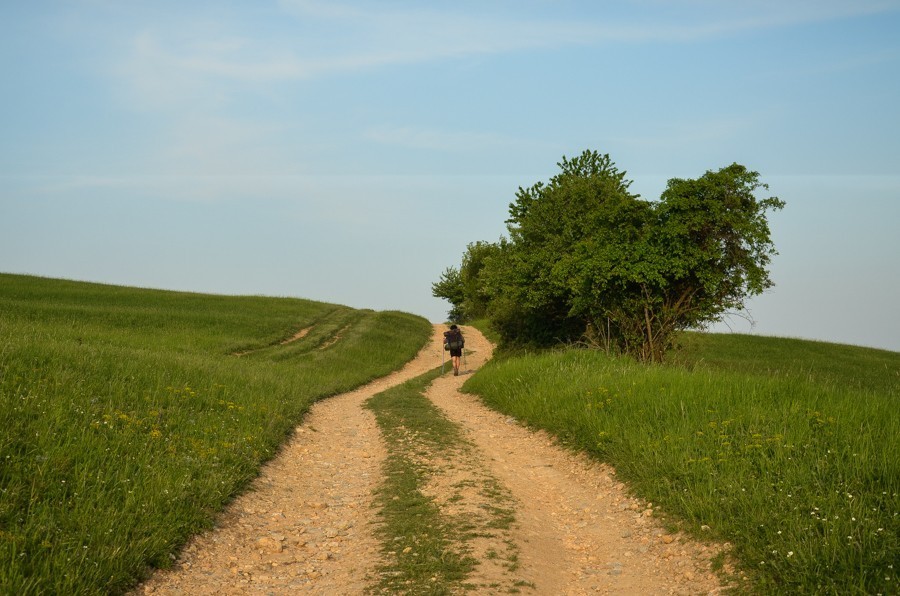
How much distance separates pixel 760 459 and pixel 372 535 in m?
5.82

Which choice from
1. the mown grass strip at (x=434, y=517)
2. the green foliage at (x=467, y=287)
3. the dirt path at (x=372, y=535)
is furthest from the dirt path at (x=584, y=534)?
the green foliage at (x=467, y=287)

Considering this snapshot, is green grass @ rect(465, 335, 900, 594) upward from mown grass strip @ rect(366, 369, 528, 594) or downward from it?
upward

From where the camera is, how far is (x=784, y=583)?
7.00m

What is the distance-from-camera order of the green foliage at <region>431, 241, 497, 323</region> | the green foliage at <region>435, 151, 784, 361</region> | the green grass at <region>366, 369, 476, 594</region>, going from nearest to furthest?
the green grass at <region>366, 369, 476, 594</region>, the green foliage at <region>435, 151, 784, 361</region>, the green foliage at <region>431, 241, 497, 323</region>

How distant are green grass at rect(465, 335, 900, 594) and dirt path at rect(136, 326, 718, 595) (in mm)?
556

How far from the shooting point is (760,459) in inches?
385

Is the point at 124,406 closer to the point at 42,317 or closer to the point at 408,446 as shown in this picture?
the point at 408,446

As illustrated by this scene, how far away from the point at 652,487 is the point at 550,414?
601 cm

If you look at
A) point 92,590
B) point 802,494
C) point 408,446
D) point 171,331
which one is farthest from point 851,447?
point 171,331

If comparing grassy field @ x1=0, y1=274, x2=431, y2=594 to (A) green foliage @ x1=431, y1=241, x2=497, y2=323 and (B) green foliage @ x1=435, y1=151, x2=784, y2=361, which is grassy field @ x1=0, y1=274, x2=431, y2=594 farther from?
(A) green foliage @ x1=431, y1=241, x2=497, y2=323

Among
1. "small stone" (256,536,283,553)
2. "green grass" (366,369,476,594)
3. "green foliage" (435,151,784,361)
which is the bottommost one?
"small stone" (256,536,283,553)

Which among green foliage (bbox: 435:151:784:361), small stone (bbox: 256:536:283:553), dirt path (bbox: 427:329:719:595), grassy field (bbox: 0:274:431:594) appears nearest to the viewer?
grassy field (bbox: 0:274:431:594)

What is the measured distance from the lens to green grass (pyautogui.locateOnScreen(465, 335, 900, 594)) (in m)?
7.09

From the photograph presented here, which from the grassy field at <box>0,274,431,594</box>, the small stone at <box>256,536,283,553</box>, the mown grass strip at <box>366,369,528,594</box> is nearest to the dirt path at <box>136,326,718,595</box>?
the small stone at <box>256,536,283,553</box>
